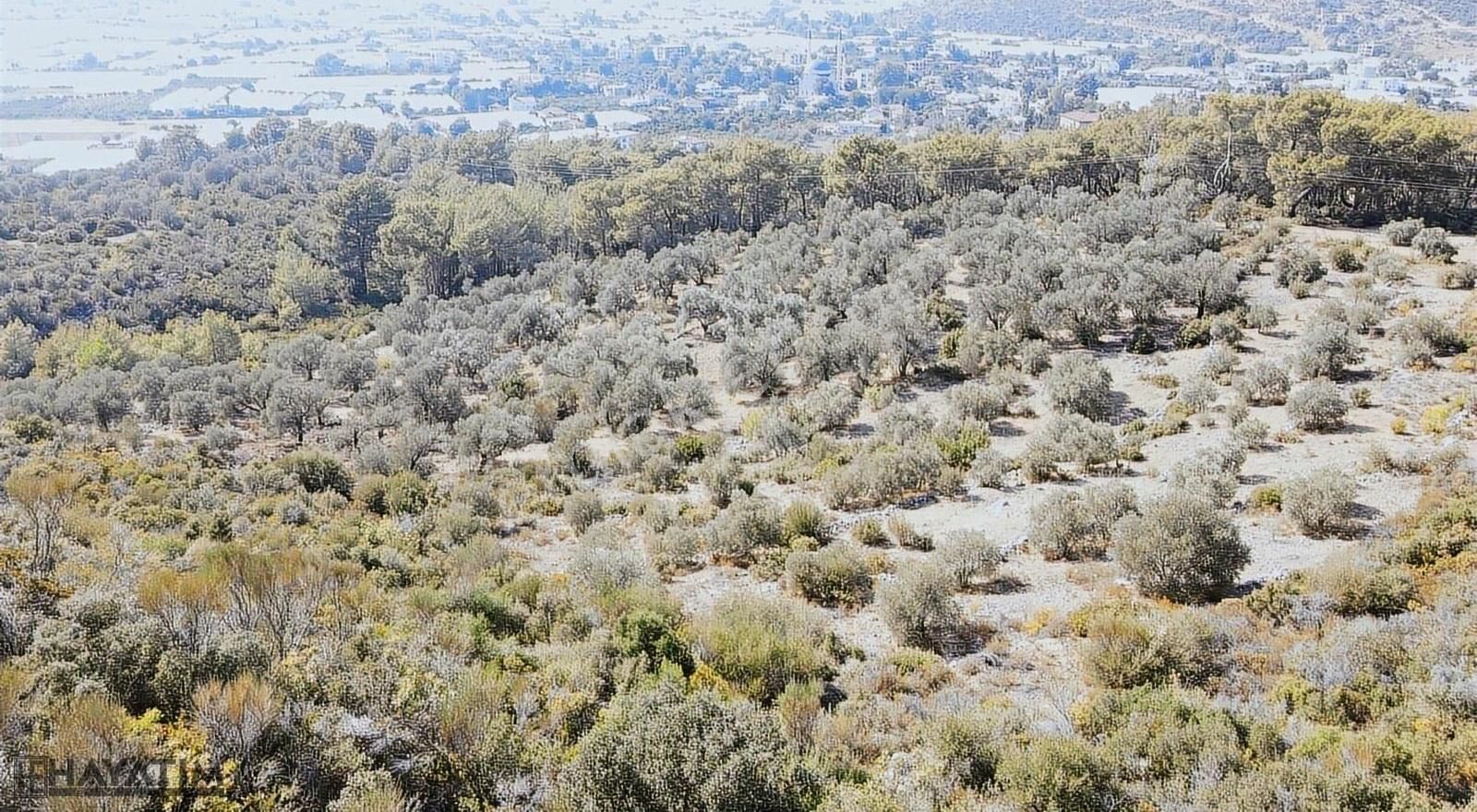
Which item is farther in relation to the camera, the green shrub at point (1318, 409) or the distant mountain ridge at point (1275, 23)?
the distant mountain ridge at point (1275, 23)

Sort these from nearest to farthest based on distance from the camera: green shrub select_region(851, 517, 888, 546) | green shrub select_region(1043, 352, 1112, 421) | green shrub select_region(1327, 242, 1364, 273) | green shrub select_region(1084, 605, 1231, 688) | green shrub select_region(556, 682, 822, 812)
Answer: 1. green shrub select_region(556, 682, 822, 812)
2. green shrub select_region(1084, 605, 1231, 688)
3. green shrub select_region(851, 517, 888, 546)
4. green shrub select_region(1043, 352, 1112, 421)
5. green shrub select_region(1327, 242, 1364, 273)

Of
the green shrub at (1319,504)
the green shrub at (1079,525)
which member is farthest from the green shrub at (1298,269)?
the green shrub at (1079,525)

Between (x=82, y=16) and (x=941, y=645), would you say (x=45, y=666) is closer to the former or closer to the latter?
(x=941, y=645)

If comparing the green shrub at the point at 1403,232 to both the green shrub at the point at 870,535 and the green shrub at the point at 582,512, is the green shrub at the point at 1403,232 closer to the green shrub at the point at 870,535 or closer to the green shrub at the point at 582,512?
the green shrub at the point at 870,535

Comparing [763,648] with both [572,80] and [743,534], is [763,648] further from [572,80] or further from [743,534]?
[572,80]

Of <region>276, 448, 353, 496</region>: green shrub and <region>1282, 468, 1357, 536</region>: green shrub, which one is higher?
<region>1282, 468, 1357, 536</region>: green shrub

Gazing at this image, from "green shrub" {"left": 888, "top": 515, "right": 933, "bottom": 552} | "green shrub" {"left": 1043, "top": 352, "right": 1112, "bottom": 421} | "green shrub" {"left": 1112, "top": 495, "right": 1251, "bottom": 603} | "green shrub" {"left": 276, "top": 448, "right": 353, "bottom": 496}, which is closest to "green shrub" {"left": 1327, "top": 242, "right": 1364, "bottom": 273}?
"green shrub" {"left": 1043, "top": 352, "right": 1112, "bottom": 421}

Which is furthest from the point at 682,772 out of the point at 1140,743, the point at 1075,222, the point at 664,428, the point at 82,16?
the point at 82,16

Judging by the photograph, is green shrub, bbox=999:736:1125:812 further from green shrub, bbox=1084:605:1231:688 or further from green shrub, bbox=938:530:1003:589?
green shrub, bbox=938:530:1003:589

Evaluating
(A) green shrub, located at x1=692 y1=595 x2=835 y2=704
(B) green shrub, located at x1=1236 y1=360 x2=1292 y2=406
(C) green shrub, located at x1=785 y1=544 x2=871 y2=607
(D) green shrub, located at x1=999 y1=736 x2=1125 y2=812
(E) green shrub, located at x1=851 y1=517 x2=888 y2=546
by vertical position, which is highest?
(D) green shrub, located at x1=999 y1=736 x2=1125 y2=812
